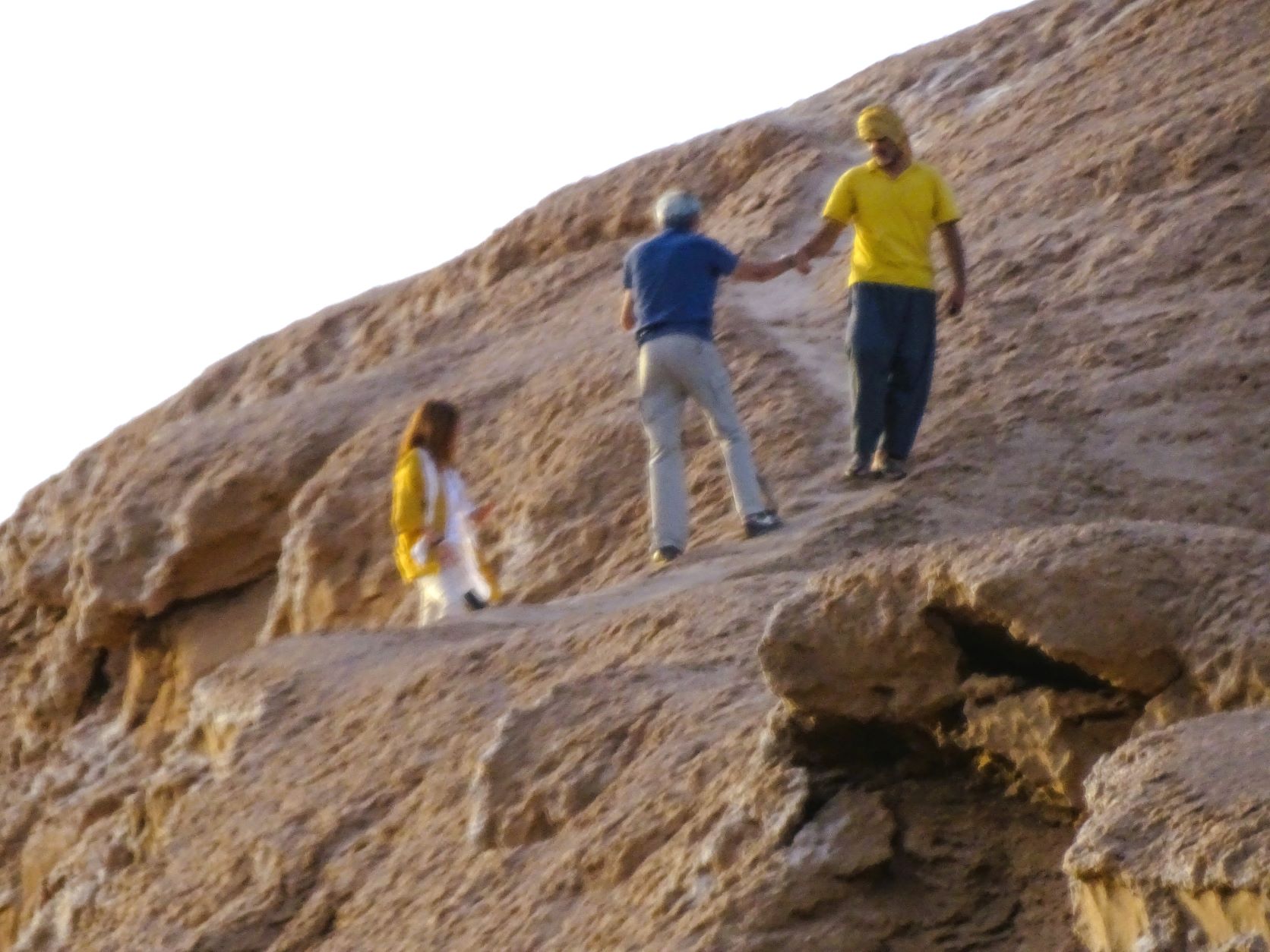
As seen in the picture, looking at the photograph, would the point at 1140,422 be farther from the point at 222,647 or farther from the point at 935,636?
the point at 222,647

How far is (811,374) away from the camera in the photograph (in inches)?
440

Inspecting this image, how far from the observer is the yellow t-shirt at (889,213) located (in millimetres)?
8773

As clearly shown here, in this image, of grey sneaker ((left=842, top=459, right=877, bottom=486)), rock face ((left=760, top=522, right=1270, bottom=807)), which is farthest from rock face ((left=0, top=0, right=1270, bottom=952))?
grey sneaker ((left=842, top=459, right=877, bottom=486))

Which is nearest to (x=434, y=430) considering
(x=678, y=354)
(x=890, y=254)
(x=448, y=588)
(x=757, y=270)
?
(x=448, y=588)

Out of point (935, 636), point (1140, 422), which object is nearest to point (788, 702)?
point (935, 636)

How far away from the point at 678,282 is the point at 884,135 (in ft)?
3.32

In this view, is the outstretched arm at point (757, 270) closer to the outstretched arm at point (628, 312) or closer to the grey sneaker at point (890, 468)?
the outstretched arm at point (628, 312)

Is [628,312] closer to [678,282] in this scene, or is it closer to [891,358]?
[678,282]

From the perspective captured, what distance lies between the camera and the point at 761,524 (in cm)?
895

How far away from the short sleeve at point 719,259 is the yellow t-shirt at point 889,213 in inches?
18.0

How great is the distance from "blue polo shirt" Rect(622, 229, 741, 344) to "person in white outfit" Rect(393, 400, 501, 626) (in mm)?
1118

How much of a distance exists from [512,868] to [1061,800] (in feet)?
6.05

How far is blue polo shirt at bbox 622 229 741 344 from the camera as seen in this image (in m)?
8.89

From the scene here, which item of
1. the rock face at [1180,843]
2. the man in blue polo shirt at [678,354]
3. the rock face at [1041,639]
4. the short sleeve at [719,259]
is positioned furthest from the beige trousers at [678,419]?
the rock face at [1180,843]
